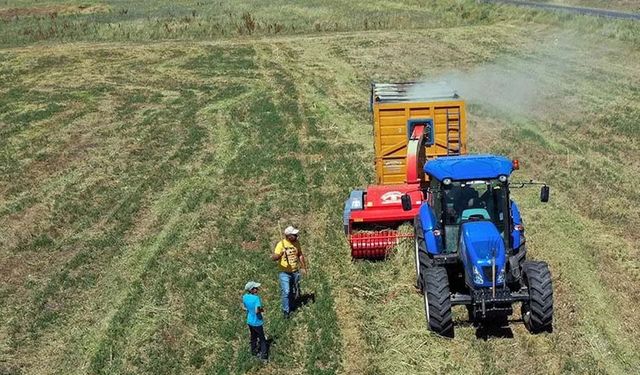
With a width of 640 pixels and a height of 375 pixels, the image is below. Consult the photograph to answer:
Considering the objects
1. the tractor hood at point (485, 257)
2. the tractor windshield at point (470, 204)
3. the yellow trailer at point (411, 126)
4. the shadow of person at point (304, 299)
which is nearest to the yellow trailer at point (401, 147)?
the yellow trailer at point (411, 126)

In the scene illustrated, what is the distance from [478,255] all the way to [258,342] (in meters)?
3.47

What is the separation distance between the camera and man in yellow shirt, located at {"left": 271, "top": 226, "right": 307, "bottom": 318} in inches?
466

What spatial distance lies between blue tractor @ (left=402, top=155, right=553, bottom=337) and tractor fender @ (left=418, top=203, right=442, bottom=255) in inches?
0.6

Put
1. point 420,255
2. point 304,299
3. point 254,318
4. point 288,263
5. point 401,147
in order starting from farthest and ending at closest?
1. point 401,147
2. point 304,299
3. point 420,255
4. point 288,263
5. point 254,318

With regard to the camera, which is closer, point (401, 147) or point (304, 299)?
point (304, 299)

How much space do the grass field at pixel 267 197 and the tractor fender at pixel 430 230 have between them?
1.10m

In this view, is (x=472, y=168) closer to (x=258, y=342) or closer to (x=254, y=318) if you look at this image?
(x=254, y=318)

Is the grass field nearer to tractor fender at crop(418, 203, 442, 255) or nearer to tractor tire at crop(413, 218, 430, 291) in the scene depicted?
tractor tire at crop(413, 218, 430, 291)

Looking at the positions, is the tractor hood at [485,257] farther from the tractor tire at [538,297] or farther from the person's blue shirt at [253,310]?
the person's blue shirt at [253,310]

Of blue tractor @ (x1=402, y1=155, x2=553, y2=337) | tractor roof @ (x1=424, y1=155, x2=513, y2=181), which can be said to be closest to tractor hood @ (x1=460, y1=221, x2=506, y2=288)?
blue tractor @ (x1=402, y1=155, x2=553, y2=337)

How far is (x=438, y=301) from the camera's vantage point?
420 inches

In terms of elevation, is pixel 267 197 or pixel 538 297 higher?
pixel 538 297

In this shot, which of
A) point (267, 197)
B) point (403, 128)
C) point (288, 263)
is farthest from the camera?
point (267, 197)

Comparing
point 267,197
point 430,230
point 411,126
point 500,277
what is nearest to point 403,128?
point 411,126
